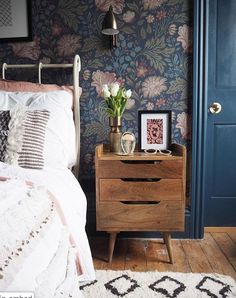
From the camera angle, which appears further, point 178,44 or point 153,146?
point 178,44

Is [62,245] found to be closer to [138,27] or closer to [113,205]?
[113,205]

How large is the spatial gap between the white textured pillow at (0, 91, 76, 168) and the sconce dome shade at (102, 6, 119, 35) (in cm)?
47

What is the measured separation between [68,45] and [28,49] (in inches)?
11.0

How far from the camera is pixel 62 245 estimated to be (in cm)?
82

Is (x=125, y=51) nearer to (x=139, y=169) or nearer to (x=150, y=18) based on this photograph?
(x=150, y=18)

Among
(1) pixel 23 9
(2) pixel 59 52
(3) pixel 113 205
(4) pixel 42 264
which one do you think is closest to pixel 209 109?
(3) pixel 113 205

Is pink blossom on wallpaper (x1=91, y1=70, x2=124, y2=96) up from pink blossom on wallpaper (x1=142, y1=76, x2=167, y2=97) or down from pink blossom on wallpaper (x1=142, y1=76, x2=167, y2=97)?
up

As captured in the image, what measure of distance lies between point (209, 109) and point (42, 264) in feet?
5.15

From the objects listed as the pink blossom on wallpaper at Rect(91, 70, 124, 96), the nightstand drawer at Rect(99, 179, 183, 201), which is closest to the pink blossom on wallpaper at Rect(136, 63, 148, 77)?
the pink blossom on wallpaper at Rect(91, 70, 124, 96)

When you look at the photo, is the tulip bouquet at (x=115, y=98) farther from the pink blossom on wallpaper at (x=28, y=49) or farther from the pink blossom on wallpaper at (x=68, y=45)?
the pink blossom on wallpaper at (x=28, y=49)

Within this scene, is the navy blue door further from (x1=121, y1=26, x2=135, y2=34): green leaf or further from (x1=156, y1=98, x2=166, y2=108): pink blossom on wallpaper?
(x1=121, y1=26, x2=135, y2=34): green leaf

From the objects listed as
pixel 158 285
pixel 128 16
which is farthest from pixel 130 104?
pixel 158 285

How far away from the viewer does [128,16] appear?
1.79m

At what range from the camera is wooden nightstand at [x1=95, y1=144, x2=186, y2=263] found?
1.44 metres
